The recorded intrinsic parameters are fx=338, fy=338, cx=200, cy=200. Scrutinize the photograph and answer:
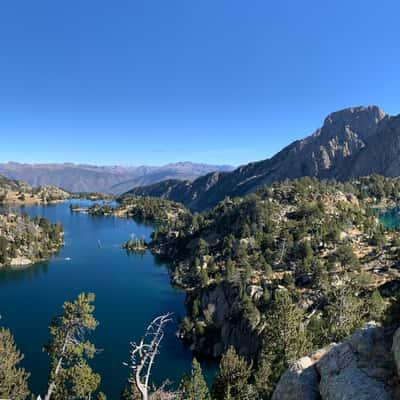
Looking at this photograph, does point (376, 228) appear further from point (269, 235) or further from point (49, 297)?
point (49, 297)

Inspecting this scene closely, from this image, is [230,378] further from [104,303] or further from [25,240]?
[25,240]

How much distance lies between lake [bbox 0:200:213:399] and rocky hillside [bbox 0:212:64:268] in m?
7.51

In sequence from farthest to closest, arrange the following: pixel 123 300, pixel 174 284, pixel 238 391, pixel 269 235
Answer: pixel 174 284, pixel 269 235, pixel 123 300, pixel 238 391

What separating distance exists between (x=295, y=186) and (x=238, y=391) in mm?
128101

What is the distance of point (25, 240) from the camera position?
161375mm

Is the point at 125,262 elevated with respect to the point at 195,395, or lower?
lower

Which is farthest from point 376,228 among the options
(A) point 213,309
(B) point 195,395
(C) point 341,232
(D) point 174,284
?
(B) point 195,395

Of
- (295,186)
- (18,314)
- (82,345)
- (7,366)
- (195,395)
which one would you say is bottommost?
(18,314)

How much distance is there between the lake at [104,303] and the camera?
6594cm

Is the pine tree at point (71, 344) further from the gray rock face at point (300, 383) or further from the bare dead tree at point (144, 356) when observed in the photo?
the gray rock face at point (300, 383)

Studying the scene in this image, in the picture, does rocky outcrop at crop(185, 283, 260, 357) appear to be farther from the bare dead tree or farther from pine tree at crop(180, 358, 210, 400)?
the bare dead tree

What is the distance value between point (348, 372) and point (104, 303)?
298ft

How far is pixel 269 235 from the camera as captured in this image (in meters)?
111

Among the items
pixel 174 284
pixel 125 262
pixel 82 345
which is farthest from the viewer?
pixel 125 262
